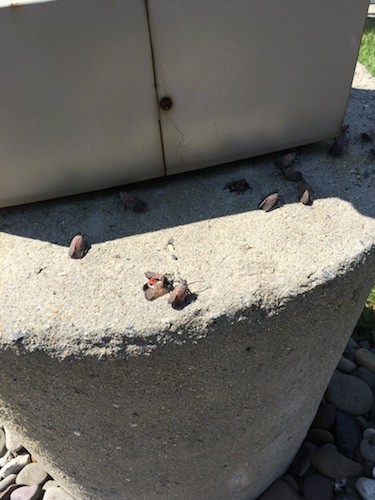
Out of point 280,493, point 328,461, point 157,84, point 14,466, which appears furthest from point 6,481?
point 157,84

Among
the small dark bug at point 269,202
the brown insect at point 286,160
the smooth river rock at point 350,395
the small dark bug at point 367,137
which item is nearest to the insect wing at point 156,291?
the small dark bug at point 269,202

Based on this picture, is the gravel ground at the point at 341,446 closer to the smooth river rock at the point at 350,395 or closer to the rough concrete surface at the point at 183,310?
the smooth river rock at the point at 350,395

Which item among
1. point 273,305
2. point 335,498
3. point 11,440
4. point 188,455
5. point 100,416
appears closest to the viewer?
point 273,305

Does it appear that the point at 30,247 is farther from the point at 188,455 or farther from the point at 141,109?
the point at 188,455

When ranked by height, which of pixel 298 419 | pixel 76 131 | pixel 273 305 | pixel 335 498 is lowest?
pixel 335 498

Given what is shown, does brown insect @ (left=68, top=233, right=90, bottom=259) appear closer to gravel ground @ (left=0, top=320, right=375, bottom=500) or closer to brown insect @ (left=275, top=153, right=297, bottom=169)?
brown insect @ (left=275, top=153, right=297, bottom=169)

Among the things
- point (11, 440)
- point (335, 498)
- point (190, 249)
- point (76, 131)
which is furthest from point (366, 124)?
point (11, 440)

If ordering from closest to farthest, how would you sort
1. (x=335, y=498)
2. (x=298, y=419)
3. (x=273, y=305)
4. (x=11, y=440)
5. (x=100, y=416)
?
(x=273, y=305) → (x=100, y=416) → (x=298, y=419) → (x=335, y=498) → (x=11, y=440)
